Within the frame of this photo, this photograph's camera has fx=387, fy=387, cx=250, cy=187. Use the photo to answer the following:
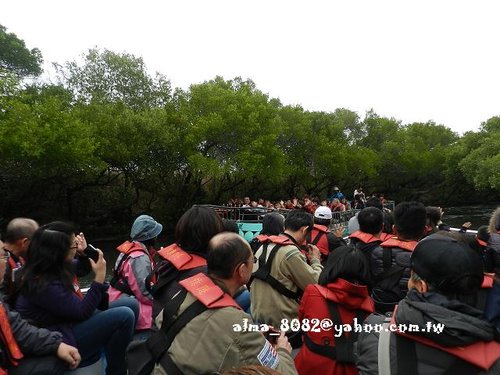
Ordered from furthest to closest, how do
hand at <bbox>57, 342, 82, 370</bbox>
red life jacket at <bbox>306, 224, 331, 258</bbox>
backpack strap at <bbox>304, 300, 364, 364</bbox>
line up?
red life jacket at <bbox>306, 224, 331, 258</bbox> < backpack strap at <bbox>304, 300, 364, 364</bbox> < hand at <bbox>57, 342, 82, 370</bbox>

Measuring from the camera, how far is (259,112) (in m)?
22.2

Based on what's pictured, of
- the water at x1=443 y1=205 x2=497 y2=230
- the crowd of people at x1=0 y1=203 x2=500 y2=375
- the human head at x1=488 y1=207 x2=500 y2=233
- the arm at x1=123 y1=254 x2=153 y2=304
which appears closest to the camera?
the crowd of people at x1=0 y1=203 x2=500 y2=375

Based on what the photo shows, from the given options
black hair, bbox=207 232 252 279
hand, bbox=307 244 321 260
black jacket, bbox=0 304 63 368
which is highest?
black hair, bbox=207 232 252 279

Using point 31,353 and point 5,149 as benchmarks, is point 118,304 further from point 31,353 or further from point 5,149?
point 5,149

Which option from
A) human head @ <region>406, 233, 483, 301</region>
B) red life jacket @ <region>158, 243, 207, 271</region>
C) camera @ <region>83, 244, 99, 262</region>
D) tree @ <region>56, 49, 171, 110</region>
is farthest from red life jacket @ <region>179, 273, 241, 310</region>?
tree @ <region>56, 49, 171, 110</region>

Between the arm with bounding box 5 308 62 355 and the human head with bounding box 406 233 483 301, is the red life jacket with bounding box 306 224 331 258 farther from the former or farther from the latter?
the arm with bounding box 5 308 62 355

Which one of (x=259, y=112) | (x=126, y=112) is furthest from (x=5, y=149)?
(x=259, y=112)

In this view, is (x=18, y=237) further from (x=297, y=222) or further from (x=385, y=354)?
(x=385, y=354)

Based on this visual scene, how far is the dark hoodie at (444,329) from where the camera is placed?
1.43 m

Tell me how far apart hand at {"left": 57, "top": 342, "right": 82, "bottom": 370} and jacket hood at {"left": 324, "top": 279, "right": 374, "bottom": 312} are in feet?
5.10

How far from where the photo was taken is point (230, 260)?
195 cm

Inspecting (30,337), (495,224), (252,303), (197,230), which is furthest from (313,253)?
(30,337)

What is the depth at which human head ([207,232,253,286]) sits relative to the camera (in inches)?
77.1

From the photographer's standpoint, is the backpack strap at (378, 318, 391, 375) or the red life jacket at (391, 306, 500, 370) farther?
the backpack strap at (378, 318, 391, 375)
